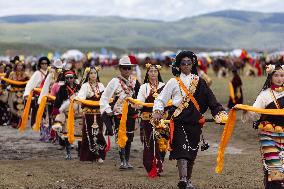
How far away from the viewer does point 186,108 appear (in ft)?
29.4

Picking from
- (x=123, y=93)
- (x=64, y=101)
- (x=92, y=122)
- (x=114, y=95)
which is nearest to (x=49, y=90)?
(x=64, y=101)

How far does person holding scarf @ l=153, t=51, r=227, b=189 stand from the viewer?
8930mm

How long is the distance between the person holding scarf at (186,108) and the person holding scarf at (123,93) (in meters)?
2.73

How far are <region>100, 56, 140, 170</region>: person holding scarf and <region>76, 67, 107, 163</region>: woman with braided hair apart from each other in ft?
2.64

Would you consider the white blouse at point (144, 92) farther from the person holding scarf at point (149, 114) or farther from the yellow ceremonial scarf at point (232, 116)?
the yellow ceremonial scarf at point (232, 116)

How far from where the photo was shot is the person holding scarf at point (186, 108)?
893 centimetres

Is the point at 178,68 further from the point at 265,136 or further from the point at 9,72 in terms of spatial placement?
the point at 9,72

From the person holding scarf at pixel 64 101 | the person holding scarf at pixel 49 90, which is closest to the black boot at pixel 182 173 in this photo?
the person holding scarf at pixel 64 101

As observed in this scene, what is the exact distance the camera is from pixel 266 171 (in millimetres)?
8336

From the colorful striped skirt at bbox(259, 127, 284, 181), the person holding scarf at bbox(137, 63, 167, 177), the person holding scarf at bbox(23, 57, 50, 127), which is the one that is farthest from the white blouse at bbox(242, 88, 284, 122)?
the person holding scarf at bbox(23, 57, 50, 127)

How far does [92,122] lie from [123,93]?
47.8 inches

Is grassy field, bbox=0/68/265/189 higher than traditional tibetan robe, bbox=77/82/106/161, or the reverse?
traditional tibetan robe, bbox=77/82/106/161

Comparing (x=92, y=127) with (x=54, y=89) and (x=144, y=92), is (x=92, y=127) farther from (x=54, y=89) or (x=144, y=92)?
(x=54, y=89)

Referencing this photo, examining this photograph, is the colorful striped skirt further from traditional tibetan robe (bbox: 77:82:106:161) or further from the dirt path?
traditional tibetan robe (bbox: 77:82:106:161)
